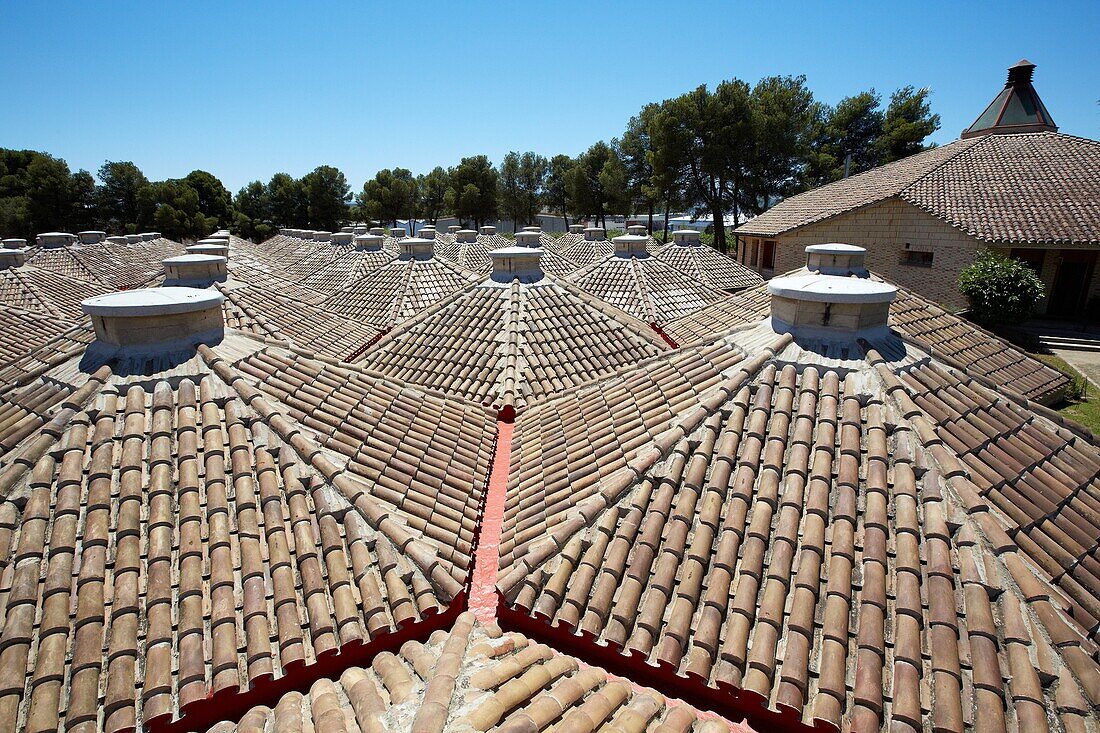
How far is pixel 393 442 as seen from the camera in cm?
683

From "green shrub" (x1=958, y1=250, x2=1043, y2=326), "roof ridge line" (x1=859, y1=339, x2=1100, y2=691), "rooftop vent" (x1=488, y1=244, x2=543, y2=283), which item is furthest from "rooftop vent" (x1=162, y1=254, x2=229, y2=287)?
"green shrub" (x1=958, y1=250, x2=1043, y2=326)

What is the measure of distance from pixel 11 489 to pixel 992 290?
25.6 metres

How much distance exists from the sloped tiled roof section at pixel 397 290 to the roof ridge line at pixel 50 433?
10957mm

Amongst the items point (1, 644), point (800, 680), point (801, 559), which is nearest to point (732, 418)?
point (801, 559)

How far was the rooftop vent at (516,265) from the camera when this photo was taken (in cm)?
1317

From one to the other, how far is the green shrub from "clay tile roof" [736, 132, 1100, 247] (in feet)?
10.8

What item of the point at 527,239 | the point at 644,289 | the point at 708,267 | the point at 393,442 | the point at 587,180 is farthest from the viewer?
the point at 587,180

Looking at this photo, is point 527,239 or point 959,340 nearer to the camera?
point 959,340

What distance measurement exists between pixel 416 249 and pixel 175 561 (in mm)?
18053

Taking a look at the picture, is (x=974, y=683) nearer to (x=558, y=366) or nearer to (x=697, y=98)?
(x=558, y=366)

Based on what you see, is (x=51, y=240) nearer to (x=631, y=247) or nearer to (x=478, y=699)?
(x=631, y=247)

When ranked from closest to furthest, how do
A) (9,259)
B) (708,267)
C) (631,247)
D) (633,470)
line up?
1. (633,470)
2. (9,259)
3. (631,247)
4. (708,267)

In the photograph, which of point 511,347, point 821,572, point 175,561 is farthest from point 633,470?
point 511,347

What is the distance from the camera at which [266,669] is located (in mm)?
3990
